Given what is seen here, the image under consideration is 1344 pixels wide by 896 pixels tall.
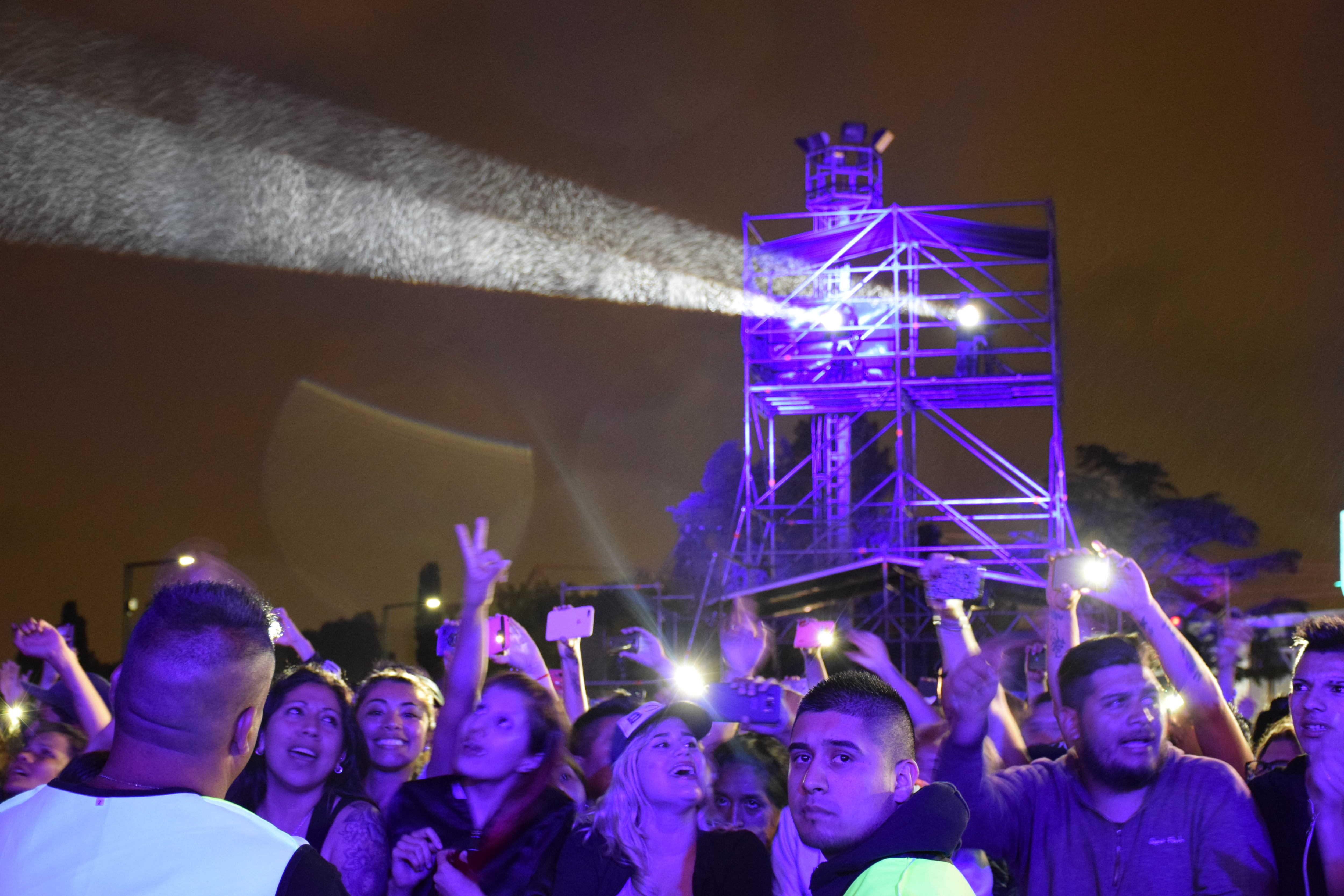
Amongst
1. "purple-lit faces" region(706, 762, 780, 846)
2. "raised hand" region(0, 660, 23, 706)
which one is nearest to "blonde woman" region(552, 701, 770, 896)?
"purple-lit faces" region(706, 762, 780, 846)

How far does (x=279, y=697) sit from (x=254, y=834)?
232 cm

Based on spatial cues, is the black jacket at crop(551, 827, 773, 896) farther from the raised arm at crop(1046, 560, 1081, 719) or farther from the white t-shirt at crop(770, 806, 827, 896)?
the raised arm at crop(1046, 560, 1081, 719)

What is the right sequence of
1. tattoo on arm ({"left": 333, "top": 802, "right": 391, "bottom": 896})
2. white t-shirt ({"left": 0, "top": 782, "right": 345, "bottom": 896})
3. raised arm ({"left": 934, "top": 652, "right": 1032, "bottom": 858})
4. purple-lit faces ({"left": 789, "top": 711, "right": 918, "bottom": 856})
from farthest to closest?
tattoo on arm ({"left": 333, "top": 802, "right": 391, "bottom": 896}) < raised arm ({"left": 934, "top": 652, "right": 1032, "bottom": 858}) < purple-lit faces ({"left": 789, "top": 711, "right": 918, "bottom": 856}) < white t-shirt ({"left": 0, "top": 782, "right": 345, "bottom": 896})

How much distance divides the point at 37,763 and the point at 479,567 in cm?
217

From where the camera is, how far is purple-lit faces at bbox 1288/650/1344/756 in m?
3.46

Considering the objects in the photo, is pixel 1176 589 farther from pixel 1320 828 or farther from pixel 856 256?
pixel 1320 828

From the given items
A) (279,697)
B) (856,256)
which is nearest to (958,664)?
(279,697)

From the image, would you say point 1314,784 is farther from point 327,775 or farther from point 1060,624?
point 327,775

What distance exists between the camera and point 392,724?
188 inches

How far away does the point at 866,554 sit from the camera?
22.8 meters

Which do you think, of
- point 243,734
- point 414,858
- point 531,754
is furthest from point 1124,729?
point 243,734

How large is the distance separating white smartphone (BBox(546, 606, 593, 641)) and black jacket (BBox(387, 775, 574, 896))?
2.06 metres

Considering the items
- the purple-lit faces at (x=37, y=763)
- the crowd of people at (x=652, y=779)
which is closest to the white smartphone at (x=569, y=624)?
the crowd of people at (x=652, y=779)

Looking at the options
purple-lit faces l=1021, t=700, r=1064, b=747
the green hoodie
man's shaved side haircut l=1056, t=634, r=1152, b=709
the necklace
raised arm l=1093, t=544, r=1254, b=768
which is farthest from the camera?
purple-lit faces l=1021, t=700, r=1064, b=747
